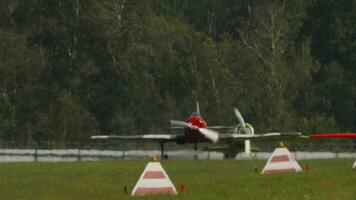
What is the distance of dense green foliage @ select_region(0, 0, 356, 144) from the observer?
103m

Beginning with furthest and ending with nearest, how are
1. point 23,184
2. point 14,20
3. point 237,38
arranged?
point 237,38 < point 14,20 < point 23,184

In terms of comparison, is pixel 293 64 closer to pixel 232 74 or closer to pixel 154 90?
pixel 232 74

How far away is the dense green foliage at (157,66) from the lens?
339 ft

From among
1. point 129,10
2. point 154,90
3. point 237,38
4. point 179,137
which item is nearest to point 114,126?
point 154,90

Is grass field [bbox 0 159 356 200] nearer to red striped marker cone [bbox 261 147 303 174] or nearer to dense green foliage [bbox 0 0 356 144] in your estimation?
red striped marker cone [bbox 261 147 303 174]

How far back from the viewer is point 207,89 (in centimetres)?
10562

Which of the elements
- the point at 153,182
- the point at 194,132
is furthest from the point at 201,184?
the point at 194,132

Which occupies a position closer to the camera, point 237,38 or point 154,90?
point 154,90

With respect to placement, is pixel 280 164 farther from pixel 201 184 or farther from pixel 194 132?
pixel 194 132

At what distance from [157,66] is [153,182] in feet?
283

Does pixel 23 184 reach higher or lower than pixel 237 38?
lower

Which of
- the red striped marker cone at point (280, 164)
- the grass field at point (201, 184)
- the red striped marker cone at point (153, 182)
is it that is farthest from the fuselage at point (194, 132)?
the red striped marker cone at point (153, 182)

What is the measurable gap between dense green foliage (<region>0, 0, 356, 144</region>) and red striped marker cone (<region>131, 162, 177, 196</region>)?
237ft

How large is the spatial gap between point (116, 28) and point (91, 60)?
382 cm
